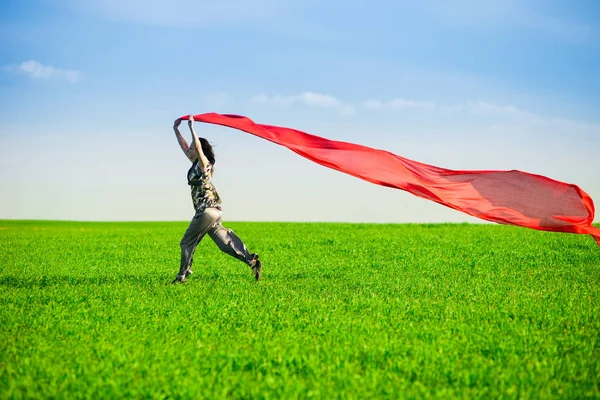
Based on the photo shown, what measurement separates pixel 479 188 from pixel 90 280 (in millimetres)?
9109

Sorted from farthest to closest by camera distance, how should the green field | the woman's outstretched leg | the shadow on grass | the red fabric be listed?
the shadow on grass
the woman's outstretched leg
the red fabric
the green field

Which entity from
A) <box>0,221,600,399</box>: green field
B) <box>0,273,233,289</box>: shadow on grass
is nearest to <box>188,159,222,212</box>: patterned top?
<box>0,221,600,399</box>: green field

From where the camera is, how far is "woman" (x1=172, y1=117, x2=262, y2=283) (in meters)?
13.2

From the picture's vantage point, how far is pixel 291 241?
85.3 feet

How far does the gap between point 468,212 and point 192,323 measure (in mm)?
5904

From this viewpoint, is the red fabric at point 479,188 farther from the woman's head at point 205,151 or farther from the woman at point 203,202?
A: the woman at point 203,202

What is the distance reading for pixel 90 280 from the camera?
598 inches

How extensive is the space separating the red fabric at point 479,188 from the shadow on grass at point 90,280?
13.6 feet

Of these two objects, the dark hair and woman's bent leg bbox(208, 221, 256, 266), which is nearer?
the dark hair

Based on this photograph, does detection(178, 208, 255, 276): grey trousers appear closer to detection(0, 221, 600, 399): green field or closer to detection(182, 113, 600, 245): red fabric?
detection(0, 221, 600, 399): green field


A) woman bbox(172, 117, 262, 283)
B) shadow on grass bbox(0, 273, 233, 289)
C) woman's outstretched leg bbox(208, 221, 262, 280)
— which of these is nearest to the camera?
woman bbox(172, 117, 262, 283)

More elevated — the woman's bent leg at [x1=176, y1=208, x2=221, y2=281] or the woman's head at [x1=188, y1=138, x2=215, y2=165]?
the woman's head at [x1=188, y1=138, x2=215, y2=165]

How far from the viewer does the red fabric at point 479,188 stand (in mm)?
12617

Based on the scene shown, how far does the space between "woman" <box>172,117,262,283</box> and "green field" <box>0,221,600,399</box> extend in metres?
0.88
